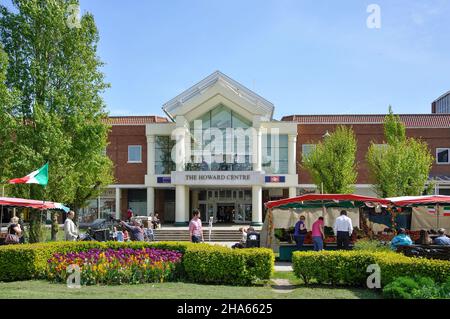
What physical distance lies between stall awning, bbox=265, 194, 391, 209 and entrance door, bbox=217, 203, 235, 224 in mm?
21845

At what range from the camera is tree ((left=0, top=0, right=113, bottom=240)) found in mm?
21875

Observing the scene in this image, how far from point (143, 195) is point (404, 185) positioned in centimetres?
1980

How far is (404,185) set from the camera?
30203 millimetres

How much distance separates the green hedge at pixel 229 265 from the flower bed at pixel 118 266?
2.16ft

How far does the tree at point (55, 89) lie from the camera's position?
21.9m

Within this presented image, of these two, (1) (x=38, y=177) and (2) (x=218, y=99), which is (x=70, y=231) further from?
(2) (x=218, y=99)

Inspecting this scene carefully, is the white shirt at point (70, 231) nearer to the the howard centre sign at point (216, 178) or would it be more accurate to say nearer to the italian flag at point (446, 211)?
the italian flag at point (446, 211)

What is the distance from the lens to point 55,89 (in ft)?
74.9

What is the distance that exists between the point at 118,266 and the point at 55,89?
1234 cm

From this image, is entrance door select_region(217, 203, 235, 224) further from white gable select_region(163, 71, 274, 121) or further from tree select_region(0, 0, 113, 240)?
tree select_region(0, 0, 113, 240)

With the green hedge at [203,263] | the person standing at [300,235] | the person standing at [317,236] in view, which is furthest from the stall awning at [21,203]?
the person standing at [317,236]

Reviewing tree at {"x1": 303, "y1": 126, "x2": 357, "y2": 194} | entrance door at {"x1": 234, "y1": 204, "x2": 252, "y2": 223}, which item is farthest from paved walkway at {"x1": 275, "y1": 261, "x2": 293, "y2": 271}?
entrance door at {"x1": 234, "y1": 204, "x2": 252, "y2": 223}
